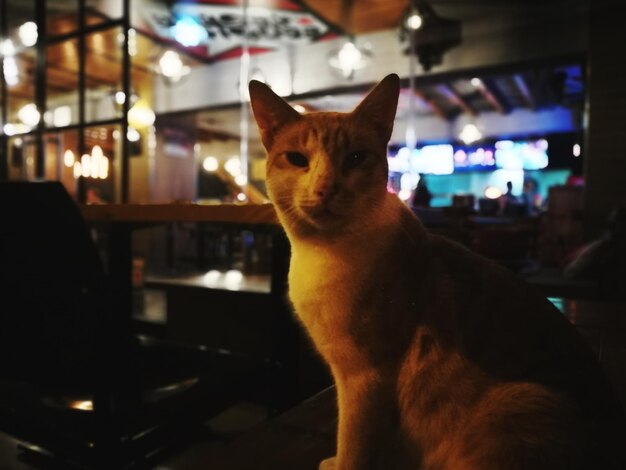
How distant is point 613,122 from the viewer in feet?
16.5

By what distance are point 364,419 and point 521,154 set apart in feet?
31.7

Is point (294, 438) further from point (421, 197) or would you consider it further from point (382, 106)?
point (421, 197)

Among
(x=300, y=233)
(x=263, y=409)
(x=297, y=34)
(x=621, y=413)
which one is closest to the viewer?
(x=621, y=413)

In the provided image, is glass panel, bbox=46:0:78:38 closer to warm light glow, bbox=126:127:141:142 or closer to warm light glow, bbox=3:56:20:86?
warm light glow, bbox=3:56:20:86

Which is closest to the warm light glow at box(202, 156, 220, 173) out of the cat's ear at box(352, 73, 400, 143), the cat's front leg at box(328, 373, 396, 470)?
the cat's ear at box(352, 73, 400, 143)

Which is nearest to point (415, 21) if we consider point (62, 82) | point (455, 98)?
point (455, 98)

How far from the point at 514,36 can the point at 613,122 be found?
1558 millimetres

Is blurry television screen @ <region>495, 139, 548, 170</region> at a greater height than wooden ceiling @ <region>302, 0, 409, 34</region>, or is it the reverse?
wooden ceiling @ <region>302, 0, 409, 34</region>

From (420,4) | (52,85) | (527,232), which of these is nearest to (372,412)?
(527,232)

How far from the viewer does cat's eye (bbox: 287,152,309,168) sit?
3.08 ft

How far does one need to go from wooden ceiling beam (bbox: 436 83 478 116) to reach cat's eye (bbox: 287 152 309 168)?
7163 millimetres

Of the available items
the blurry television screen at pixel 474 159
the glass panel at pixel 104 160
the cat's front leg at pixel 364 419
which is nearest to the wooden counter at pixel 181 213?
the cat's front leg at pixel 364 419

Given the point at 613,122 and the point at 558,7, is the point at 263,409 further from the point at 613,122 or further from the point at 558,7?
the point at 558,7

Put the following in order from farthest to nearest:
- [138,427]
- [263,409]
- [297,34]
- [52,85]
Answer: [52,85] < [297,34] < [263,409] < [138,427]
